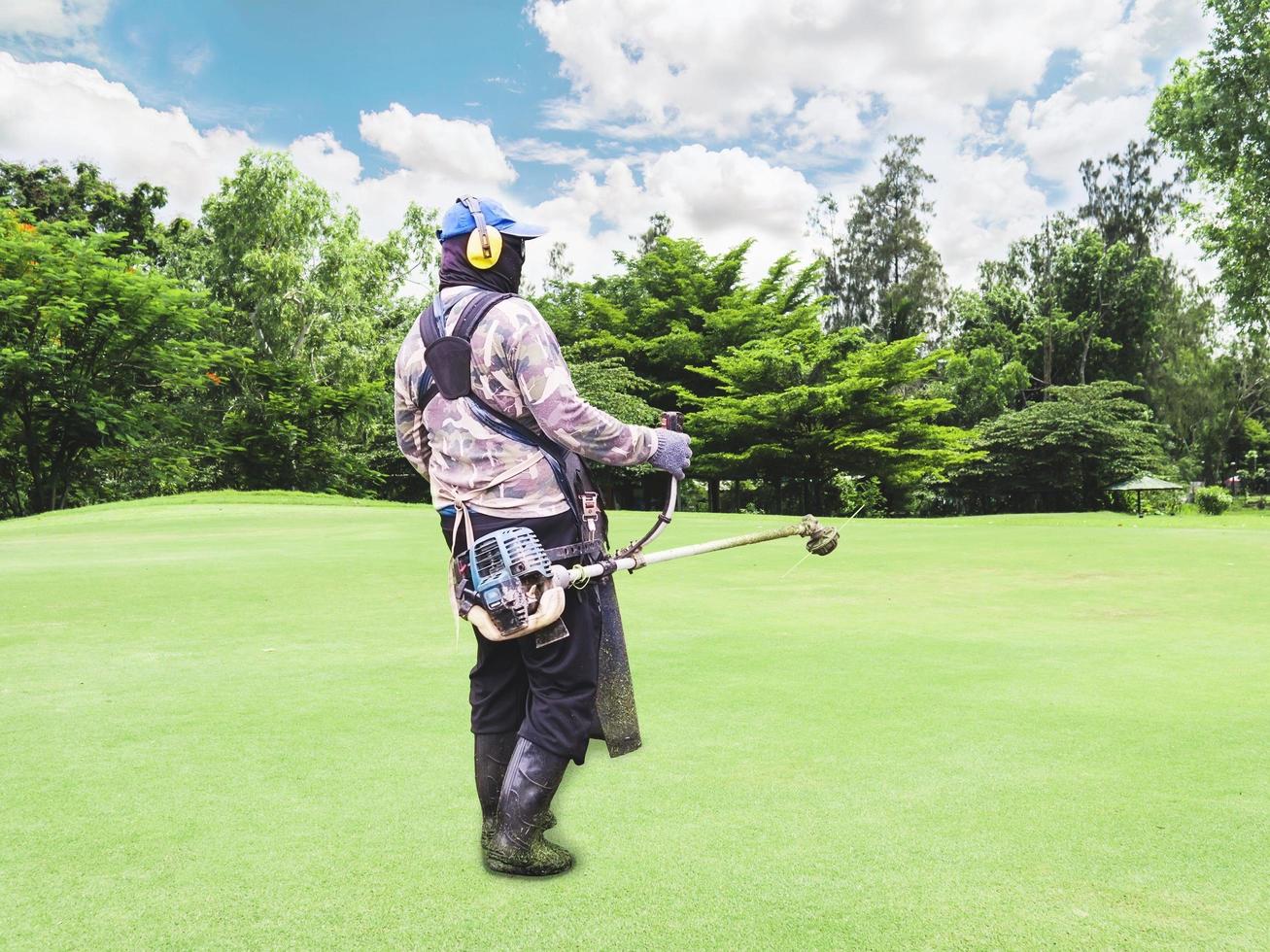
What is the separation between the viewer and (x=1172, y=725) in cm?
457

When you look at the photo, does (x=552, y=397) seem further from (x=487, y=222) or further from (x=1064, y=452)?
(x=1064, y=452)

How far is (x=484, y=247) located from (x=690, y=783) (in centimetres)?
213

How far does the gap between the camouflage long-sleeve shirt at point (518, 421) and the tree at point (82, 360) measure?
93.5 ft

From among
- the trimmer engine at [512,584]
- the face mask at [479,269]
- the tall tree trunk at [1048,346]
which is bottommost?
the trimmer engine at [512,584]

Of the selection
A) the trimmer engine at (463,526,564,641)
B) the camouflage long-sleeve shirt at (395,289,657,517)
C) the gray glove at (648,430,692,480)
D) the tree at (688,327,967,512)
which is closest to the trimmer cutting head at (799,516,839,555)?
the gray glove at (648,430,692,480)

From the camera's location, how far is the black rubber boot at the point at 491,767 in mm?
3326

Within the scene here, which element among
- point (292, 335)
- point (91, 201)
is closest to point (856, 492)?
point (292, 335)

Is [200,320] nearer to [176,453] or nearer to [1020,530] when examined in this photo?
[176,453]

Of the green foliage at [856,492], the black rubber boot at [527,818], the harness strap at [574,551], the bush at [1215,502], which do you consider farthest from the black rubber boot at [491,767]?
the green foliage at [856,492]

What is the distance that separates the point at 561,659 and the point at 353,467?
3892cm

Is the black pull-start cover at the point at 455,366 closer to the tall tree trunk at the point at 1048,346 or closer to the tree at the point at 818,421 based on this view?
the tree at the point at 818,421

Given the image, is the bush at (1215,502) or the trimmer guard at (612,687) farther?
the bush at (1215,502)

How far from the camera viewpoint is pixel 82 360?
1233 inches

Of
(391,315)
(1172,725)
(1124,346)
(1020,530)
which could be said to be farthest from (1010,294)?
(1172,725)
